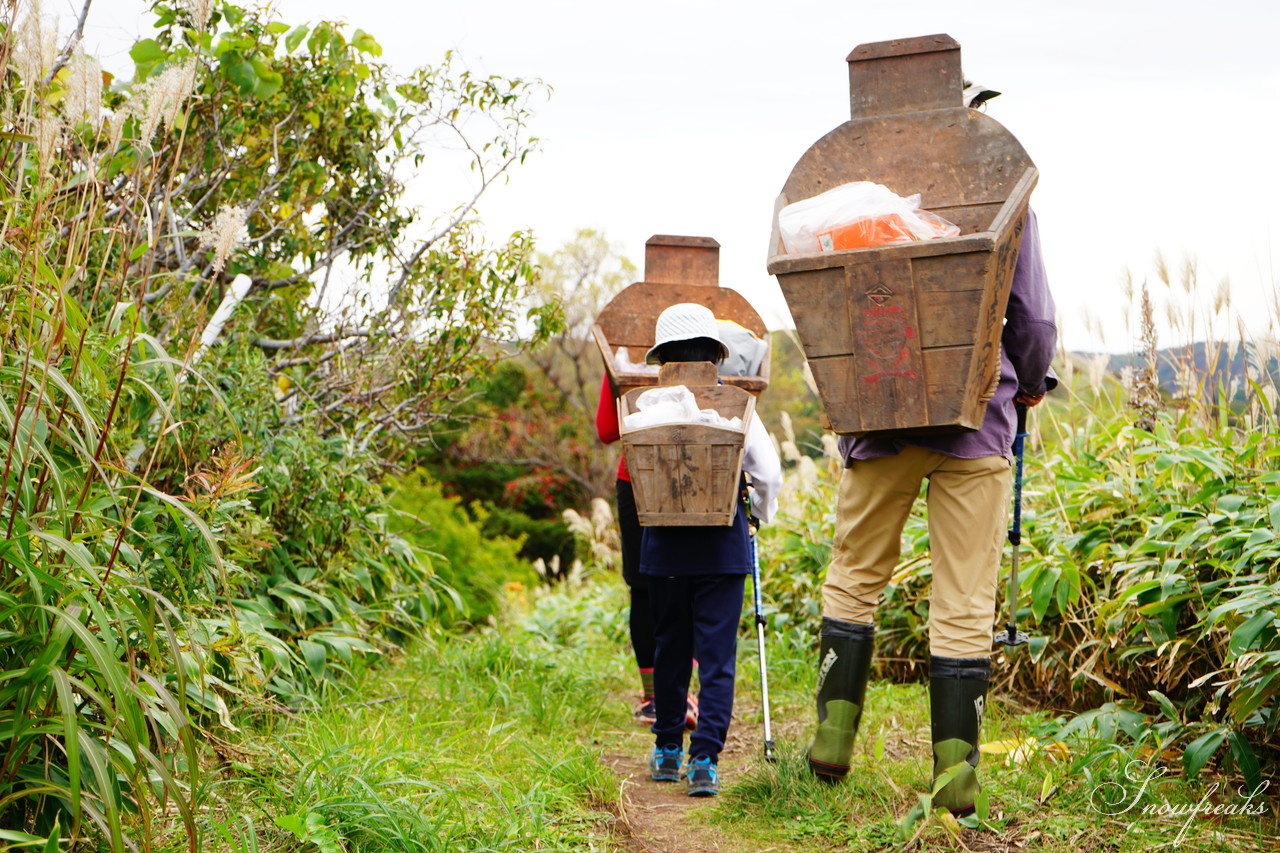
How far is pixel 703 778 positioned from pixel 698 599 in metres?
0.60

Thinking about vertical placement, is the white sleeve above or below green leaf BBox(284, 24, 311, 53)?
below

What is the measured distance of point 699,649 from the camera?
12.1ft

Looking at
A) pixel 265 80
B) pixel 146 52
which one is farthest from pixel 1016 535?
pixel 146 52

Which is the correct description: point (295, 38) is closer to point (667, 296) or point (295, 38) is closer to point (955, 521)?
point (667, 296)

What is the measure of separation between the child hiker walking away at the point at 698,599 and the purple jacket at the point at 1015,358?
2.27 ft

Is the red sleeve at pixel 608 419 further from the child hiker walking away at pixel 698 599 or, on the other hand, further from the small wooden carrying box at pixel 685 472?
the small wooden carrying box at pixel 685 472

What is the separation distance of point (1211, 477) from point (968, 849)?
6.33ft

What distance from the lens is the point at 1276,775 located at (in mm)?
3070

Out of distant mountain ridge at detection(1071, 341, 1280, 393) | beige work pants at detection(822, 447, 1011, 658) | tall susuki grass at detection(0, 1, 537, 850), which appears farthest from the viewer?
distant mountain ridge at detection(1071, 341, 1280, 393)

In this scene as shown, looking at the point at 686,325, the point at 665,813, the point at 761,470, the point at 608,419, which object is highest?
the point at 686,325

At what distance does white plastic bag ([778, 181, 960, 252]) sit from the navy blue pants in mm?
1249

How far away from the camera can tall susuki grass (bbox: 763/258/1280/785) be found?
3203 millimetres

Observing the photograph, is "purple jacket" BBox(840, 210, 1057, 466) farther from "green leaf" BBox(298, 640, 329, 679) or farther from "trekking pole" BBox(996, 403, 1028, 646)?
"green leaf" BBox(298, 640, 329, 679)

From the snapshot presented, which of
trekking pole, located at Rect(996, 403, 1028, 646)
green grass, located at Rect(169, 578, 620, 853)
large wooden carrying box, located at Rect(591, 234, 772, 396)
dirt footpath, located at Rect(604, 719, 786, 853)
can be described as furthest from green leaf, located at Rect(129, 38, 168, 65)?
trekking pole, located at Rect(996, 403, 1028, 646)
